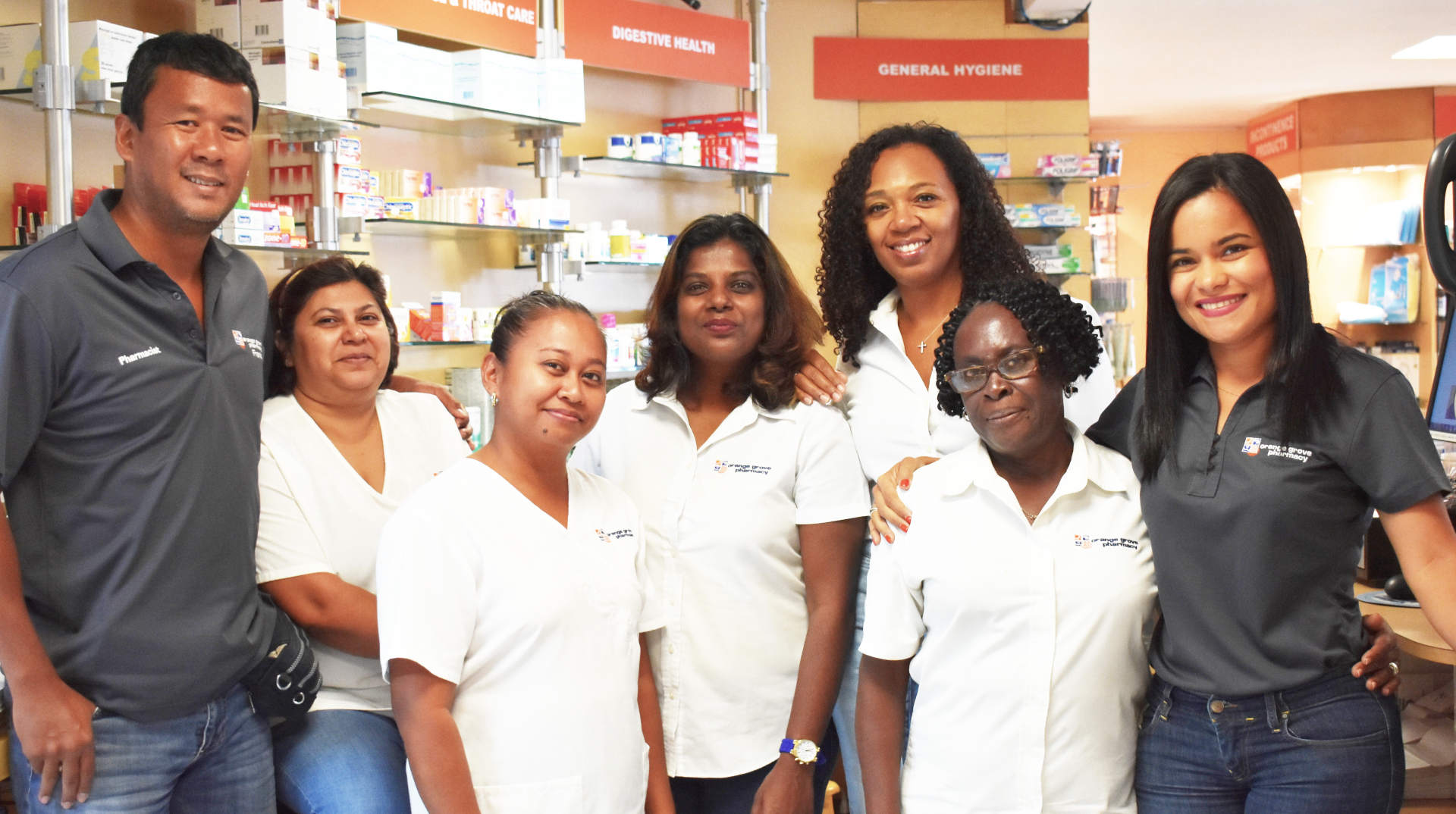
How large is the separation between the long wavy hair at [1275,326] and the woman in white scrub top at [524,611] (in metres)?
0.87

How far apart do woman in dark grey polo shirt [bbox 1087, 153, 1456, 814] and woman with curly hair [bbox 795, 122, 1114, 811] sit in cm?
52

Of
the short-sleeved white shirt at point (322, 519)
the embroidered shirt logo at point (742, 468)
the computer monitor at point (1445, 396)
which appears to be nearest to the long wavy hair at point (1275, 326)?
the embroidered shirt logo at point (742, 468)

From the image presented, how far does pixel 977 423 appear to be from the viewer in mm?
1936

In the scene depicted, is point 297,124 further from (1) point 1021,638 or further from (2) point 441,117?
(1) point 1021,638

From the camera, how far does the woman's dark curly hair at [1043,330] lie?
1929mm

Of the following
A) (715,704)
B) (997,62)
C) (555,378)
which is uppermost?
(997,62)

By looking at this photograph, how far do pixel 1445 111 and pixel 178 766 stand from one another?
12.3m

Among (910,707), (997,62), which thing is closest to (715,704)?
(910,707)

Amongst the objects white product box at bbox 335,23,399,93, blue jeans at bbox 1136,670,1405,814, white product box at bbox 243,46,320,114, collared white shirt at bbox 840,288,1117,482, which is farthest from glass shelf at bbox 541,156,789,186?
blue jeans at bbox 1136,670,1405,814

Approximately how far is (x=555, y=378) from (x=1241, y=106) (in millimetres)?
11961

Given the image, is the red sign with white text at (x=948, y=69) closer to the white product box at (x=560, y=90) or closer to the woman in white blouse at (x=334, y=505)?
the white product box at (x=560, y=90)

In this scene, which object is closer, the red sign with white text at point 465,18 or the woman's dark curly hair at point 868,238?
the woman's dark curly hair at point 868,238

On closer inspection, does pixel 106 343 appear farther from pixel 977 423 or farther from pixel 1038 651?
pixel 1038 651

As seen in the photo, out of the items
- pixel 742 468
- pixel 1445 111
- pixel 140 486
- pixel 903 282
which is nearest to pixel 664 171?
pixel 903 282
